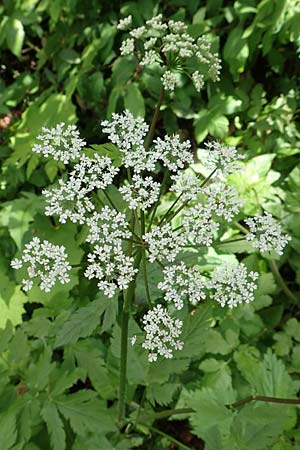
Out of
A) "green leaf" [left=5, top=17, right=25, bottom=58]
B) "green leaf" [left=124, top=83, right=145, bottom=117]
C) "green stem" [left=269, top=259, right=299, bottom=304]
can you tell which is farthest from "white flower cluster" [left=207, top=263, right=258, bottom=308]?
"green leaf" [left=5, top=17, right=25, bottom=58]

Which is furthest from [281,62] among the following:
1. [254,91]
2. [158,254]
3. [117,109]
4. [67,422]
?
[67,422]

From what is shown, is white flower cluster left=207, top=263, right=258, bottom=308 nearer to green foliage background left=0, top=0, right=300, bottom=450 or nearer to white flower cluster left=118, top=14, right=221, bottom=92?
green foliage background left=0, top=0, right=300, bottom=450

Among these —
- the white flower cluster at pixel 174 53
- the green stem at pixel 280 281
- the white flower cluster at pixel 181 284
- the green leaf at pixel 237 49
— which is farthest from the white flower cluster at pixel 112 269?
the green leaf at pixel 237 49

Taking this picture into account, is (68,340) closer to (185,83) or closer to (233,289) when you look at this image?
(233,289)

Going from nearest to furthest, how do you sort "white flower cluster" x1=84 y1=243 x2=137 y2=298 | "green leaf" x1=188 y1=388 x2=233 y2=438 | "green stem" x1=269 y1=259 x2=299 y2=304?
1. "white flower cluster" x1=84 y1=243 x2=137 y2=298
2. "green leaf" x1=188 y1=388 x2=233 y2=438
3. "green stem" x1=269 y1=259 x2=299 y2=304

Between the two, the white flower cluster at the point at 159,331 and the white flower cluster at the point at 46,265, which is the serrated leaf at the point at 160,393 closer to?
the white flower cluster at the point at 159,331

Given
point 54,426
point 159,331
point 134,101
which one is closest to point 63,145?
point 159,331

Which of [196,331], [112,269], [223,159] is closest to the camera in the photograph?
[112,269]

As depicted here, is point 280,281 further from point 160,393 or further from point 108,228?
point 108,228
